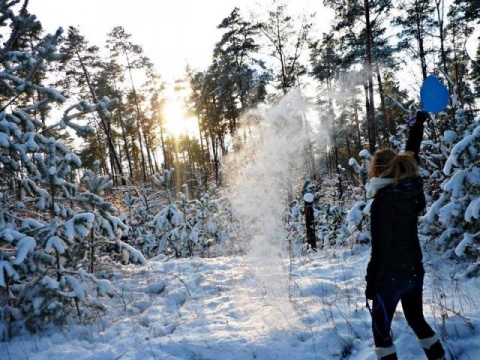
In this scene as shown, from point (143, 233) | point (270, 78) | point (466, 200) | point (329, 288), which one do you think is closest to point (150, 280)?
point (329, 288)

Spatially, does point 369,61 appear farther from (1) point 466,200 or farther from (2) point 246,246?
(1) point 466,200

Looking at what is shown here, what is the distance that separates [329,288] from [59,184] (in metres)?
4.29

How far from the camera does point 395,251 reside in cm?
270

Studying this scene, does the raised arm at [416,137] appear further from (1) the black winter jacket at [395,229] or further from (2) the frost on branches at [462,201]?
(2) the frost on branches at [462,201]

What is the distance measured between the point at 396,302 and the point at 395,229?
1.90ft

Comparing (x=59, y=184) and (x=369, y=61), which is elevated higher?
(x=369, y=61)

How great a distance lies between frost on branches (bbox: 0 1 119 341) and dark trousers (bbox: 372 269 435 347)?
11.8 feet

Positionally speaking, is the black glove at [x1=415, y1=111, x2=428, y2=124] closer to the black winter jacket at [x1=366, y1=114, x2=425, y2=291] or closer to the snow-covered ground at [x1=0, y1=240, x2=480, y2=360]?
the black winter jacket at [x1=366, y1=114, x2=425, y2=291]

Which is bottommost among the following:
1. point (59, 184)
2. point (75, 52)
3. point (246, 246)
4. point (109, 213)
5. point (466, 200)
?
point (246, 246)

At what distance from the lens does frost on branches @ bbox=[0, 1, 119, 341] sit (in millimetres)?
4551

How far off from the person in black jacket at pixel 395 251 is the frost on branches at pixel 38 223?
3568 millimetres

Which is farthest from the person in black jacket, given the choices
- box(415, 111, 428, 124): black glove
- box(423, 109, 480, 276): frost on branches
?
box(423, 109, 480, 276): frost on branches

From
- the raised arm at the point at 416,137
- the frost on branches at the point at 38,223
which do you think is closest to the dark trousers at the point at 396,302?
the raised arm at the point at 416,137

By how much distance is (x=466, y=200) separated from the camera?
563cm
